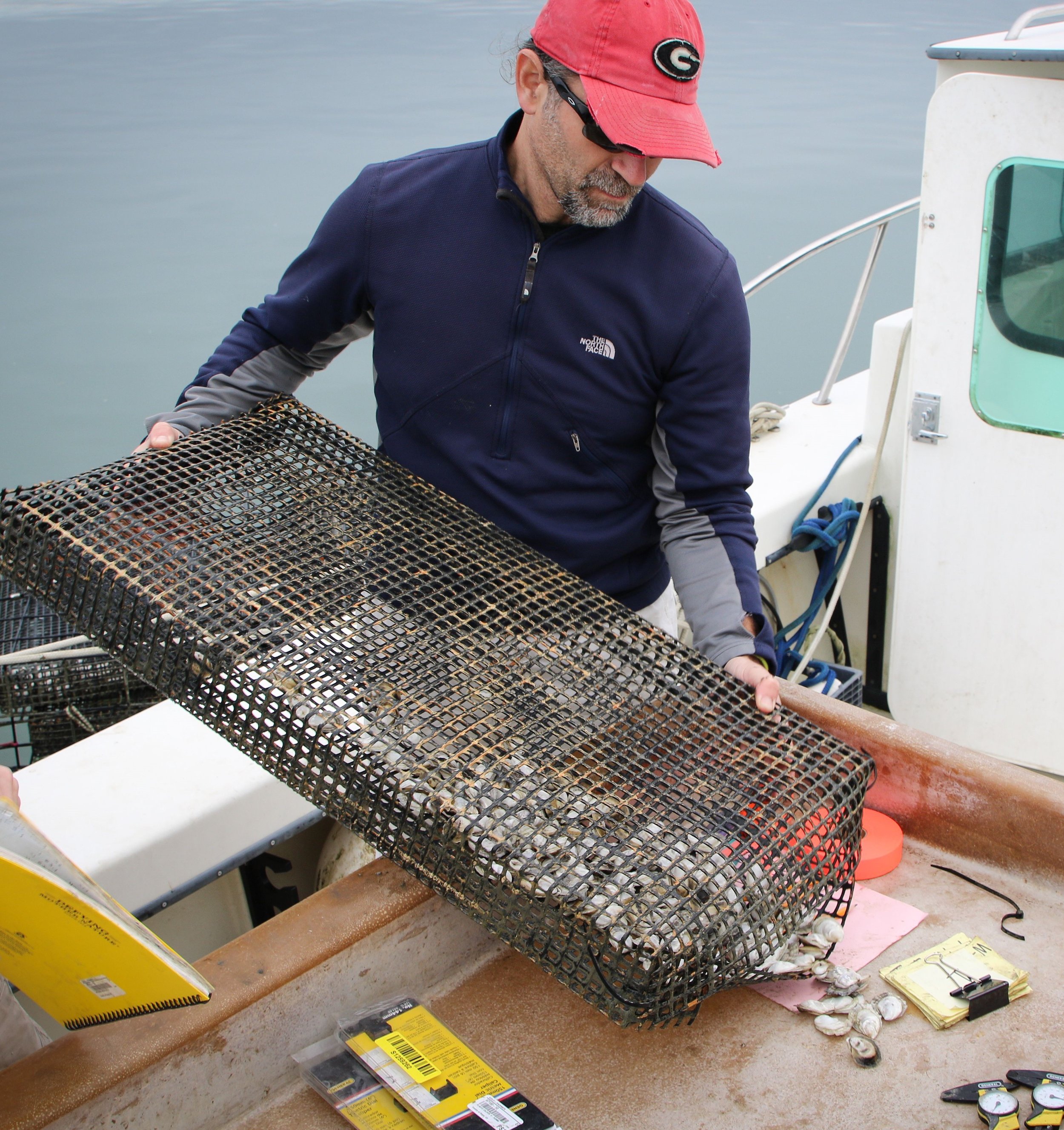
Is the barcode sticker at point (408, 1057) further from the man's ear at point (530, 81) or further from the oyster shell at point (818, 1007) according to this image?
the man's ear at point (530, 81)

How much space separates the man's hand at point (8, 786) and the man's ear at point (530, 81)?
0.95 m

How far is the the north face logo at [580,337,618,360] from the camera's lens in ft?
4.59

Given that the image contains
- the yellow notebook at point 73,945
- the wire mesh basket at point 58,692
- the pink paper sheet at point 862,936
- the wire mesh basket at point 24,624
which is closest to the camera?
the yellow notebook at point 73,945

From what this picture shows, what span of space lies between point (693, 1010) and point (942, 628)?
5.43 feet

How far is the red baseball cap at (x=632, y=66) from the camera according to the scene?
124cm

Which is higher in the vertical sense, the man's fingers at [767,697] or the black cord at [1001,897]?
the man's fingers at [767,697]

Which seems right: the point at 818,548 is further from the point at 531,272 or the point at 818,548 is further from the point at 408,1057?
the point at 408,1057

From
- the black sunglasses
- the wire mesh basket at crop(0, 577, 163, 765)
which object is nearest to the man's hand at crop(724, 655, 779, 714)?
the black sunglasses

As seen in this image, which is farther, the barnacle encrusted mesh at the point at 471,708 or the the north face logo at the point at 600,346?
the the north face logo at the point at 600,346

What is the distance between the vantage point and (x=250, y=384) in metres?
1.55

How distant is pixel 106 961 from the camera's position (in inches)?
37.5

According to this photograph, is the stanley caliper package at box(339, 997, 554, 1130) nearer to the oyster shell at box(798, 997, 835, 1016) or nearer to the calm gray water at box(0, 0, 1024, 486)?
the oyster shell at box(798, 997, 835, 1016)

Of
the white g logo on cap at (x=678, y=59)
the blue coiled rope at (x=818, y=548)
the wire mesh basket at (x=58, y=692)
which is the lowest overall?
the blue coiled rope at (x=818, y=548)

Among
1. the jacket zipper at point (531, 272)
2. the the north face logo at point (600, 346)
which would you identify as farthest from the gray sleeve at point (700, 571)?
the jacket zipper at point (531, 272)
